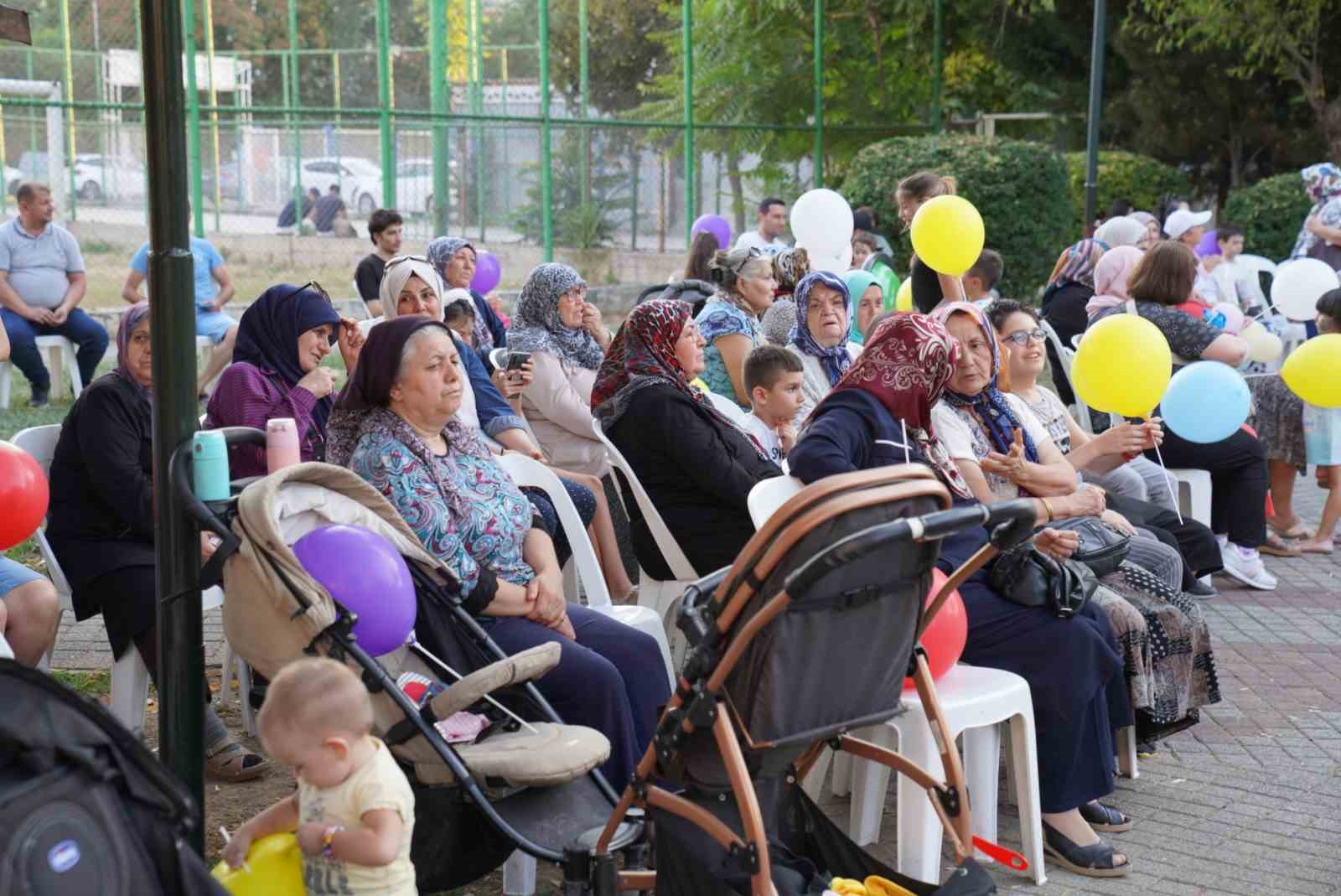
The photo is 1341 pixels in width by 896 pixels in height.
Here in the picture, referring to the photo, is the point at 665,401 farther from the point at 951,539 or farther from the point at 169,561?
the point at 169,561

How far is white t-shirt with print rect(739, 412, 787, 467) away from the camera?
5.80 metres

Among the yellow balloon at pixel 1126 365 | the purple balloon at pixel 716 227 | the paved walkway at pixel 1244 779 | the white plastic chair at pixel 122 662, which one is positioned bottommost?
the paved walkway at pixel 1244 779

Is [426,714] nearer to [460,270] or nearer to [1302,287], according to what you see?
[460,270]

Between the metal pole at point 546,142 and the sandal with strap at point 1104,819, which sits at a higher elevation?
the metal pole at point 546,142

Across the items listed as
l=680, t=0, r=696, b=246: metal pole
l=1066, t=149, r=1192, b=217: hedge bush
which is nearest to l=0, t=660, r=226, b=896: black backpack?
l=680, t=0, r=696, b=246: metal pole

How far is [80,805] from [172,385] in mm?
1287

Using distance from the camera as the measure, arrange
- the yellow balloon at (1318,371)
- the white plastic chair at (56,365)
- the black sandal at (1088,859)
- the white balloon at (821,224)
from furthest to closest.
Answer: the white plastic chair at (56,365), the white balloon at (821,224), the yellow balloon at (1318,371), the black sandal at (1088,859)

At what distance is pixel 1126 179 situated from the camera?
66.4ft

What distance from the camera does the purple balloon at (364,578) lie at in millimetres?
3531

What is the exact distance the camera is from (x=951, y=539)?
16.1 feet

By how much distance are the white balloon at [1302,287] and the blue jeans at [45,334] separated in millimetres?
8287

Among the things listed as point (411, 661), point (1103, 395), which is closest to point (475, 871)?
point (411, 661)

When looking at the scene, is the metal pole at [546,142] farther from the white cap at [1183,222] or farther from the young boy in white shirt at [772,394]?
the young boy in white shirt at [772,394]

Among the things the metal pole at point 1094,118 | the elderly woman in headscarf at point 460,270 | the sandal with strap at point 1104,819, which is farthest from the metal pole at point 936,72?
the sandal with strap at point 1104,819
